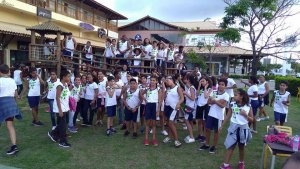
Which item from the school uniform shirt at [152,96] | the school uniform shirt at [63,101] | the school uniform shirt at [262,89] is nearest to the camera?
the school uniform shirt at [63,101]

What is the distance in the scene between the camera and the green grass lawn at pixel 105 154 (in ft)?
17.3

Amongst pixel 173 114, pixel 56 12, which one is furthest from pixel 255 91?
pixel 56 12

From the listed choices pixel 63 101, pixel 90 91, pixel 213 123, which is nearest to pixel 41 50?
pixel 90 91

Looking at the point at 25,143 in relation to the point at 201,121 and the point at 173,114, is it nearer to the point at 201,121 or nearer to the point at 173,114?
the point at 173,114

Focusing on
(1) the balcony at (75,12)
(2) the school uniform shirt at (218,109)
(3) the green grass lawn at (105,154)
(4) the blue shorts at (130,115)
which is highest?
(1) the balcony at (75,12)

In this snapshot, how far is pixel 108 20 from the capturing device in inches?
1309

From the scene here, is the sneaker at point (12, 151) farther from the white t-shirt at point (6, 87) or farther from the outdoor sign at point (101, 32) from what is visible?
the outdoor sign at point (101, 32)

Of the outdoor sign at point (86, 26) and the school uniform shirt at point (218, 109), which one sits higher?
the outdoor sign at point (86, 26)

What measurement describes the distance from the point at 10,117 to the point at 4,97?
41 centimetres

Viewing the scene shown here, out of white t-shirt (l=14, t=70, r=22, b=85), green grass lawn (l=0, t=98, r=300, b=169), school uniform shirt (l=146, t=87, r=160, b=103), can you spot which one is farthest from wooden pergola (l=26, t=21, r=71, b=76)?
school uniform shirt (l=146, t=87, r=160, b=103)

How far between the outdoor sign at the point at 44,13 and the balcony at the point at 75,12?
1.77ft

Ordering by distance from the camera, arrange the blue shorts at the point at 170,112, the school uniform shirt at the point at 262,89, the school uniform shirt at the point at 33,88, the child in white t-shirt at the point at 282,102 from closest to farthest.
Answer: the blue shorts at the point at 170,112 < the child in white t-shirt at the point at 282,102 < the school uniform shirt at the point at 33,88 < the school uniform shirt at the point at 262,89

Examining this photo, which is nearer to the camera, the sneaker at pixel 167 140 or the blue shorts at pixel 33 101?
the sneaker at pixel 167 140

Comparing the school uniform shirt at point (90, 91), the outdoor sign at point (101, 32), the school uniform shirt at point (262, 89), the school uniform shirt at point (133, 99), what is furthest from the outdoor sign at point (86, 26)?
the school uniform shirt at point (133, 99)
